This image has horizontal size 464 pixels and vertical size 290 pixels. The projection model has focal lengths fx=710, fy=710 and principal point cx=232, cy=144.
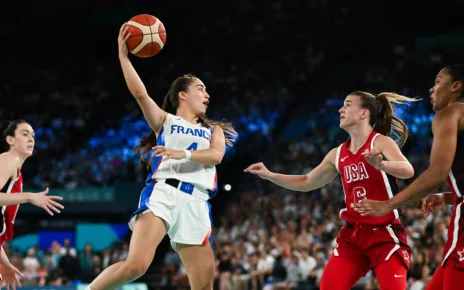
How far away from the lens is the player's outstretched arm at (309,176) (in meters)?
6.19

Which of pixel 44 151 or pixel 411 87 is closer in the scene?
pixel 411 87

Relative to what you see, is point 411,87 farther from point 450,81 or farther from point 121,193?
point 450,81

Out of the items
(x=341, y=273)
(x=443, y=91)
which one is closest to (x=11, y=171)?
(x=341, y=273)

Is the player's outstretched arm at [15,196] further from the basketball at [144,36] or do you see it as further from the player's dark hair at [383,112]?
Result: the player's dark hair at [383,112]

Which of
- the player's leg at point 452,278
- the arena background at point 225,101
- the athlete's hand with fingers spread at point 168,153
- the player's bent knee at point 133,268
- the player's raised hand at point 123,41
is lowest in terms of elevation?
the player's leg at point 452,278

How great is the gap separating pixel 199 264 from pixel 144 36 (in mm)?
2008

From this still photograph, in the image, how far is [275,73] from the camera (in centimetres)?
2339

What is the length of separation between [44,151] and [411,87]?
1150cm

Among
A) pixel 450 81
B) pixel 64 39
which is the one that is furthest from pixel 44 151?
pixel 450 81

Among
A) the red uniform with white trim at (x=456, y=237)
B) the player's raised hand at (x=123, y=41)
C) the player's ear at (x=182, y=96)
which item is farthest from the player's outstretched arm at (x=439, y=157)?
the player's raised hand at (x=123, y=41)

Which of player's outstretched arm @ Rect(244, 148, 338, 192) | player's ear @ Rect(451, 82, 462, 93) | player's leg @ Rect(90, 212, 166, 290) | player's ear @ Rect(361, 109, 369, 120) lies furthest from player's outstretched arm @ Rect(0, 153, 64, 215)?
player's ear @ Rect(451, 82, 462, 93)

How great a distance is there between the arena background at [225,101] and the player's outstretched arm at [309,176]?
6968mm

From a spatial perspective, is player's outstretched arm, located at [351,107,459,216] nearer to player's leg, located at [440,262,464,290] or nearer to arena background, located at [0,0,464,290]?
player's leg, located at [440,262,464,290]

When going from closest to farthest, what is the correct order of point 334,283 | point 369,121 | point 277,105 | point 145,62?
1. point 334,283
2. point 369,121
3. point 277,105
4. point 145,62
